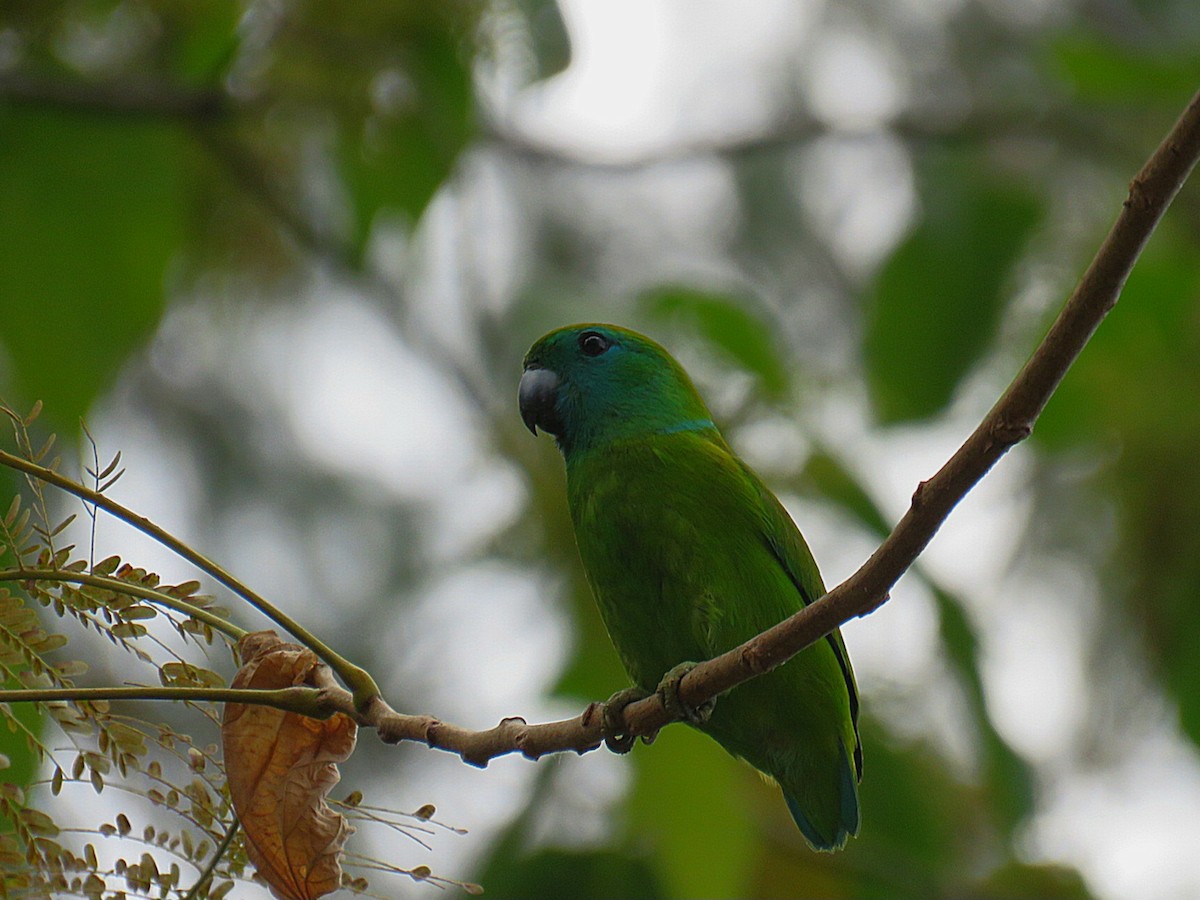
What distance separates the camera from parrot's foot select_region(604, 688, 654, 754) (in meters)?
1.95

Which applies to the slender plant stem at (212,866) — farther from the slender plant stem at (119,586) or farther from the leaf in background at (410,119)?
the leaf in background at (410,119)

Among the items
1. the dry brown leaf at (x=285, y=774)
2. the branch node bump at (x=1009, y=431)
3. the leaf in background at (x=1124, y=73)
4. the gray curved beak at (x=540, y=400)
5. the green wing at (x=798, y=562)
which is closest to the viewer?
the branch node bump at (x=1009, y=431)

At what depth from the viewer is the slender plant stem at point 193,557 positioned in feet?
4.82

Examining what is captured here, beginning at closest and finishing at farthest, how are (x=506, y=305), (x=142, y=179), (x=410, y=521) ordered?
1. (x=506, y=305)
2. (x=142, y=179)
3. (x=410, y=521)

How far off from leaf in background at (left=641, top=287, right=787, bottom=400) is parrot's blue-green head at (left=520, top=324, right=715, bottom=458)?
13.6 inches

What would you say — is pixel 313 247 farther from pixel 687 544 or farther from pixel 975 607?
pixel 975 607

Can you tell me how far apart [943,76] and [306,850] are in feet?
19.6

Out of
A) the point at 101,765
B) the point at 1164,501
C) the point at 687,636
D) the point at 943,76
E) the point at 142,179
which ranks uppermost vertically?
the point at 943,76

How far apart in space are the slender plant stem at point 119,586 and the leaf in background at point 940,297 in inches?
129

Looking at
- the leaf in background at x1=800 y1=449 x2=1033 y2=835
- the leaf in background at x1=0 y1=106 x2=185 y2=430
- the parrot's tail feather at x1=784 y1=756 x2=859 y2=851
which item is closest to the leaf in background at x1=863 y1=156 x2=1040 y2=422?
the leaf in background at x1=800 y1=449 x2=1033 y2=835

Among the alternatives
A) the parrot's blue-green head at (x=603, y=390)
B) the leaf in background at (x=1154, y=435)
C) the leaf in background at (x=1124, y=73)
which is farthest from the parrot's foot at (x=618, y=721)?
the leaf in background at (x=1124, y=73)

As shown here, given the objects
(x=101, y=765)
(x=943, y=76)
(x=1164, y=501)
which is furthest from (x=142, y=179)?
(x=943, y=76)

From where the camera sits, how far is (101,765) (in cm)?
151

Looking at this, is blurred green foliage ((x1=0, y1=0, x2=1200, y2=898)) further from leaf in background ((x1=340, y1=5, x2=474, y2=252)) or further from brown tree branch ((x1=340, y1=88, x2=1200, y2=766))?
brown tree branch ((x1=340, y1=88, x2=1200, y2=766))
